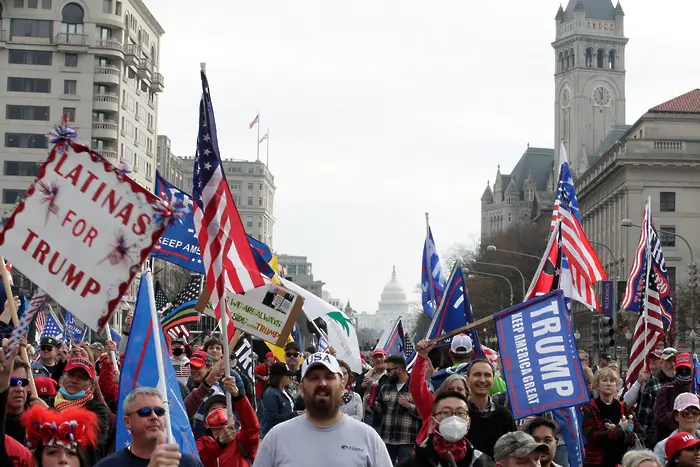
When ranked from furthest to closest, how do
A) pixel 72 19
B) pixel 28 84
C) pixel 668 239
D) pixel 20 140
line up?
pixel 72 19
pixel 28 84
pixel 20 140
pixel 668 239

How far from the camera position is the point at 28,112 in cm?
8944

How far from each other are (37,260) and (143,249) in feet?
1.87

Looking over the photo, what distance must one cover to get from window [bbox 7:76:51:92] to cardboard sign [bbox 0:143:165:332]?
3379 inches

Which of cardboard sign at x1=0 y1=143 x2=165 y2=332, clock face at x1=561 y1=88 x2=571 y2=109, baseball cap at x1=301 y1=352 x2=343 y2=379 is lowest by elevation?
baseball cap at x1=301 y1=352 x2=343 y2=379

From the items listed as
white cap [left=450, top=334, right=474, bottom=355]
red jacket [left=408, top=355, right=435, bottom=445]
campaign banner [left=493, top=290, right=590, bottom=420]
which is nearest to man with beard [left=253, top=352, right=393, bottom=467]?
red jacket [left=408, top=355, right=435, bottom=445]

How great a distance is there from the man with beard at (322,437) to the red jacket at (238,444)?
206 centimetres

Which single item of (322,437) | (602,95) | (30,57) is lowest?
(322,437)

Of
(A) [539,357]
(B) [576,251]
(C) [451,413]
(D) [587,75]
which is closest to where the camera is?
(C) [451,413]

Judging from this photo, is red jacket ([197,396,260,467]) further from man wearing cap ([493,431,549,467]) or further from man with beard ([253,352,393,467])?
man wearing cap ([493,431,549,467])

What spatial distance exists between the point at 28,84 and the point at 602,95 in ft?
267

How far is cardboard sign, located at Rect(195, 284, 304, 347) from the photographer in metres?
11.9

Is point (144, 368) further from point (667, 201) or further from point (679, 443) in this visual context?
point (667, 201)

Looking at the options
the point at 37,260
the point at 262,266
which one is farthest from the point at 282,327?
the point at 37,260

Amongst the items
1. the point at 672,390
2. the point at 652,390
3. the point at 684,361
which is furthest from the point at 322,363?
the point at 652,390
